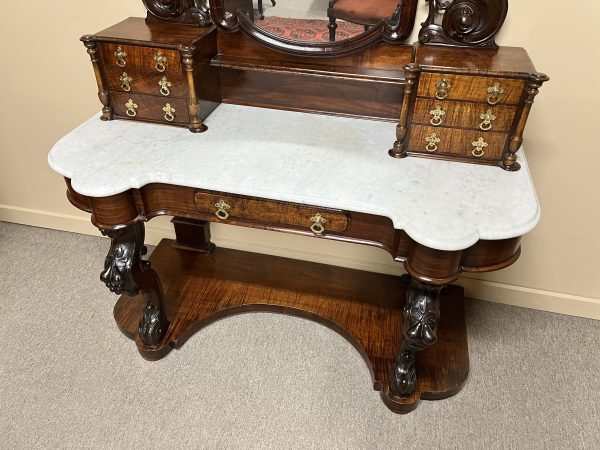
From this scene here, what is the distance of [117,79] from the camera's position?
5.10 feet

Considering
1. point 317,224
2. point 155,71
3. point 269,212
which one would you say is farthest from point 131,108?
point 317,224

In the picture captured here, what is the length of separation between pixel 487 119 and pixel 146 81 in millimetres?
1055

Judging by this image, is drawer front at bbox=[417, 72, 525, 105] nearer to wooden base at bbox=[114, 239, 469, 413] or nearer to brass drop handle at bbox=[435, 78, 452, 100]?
brass drop handle at bbox=[435, 78, 452, 100]

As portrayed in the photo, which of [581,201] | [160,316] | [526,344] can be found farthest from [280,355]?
[581,201]

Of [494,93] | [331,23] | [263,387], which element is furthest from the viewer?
[263,387]

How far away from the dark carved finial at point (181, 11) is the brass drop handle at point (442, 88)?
80 centimetres

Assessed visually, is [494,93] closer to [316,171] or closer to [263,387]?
[316,171]

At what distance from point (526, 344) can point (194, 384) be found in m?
1.36

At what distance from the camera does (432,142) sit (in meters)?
1.43

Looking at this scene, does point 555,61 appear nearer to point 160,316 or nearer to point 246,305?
point 246,305

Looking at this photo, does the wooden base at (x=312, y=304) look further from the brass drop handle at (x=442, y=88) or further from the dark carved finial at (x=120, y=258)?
the brass drop handle at (x=442, y=88)

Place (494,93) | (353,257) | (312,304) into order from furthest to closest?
(353,257) → (312,304) → (494,93)

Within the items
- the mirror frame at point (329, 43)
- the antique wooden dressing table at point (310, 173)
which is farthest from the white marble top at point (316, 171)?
the mirror frame at point (329, 43)

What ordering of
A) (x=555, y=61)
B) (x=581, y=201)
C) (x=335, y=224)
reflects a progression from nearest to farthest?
(x=335, y=224)
(x=555, y=61)
(x=581, y=201)
